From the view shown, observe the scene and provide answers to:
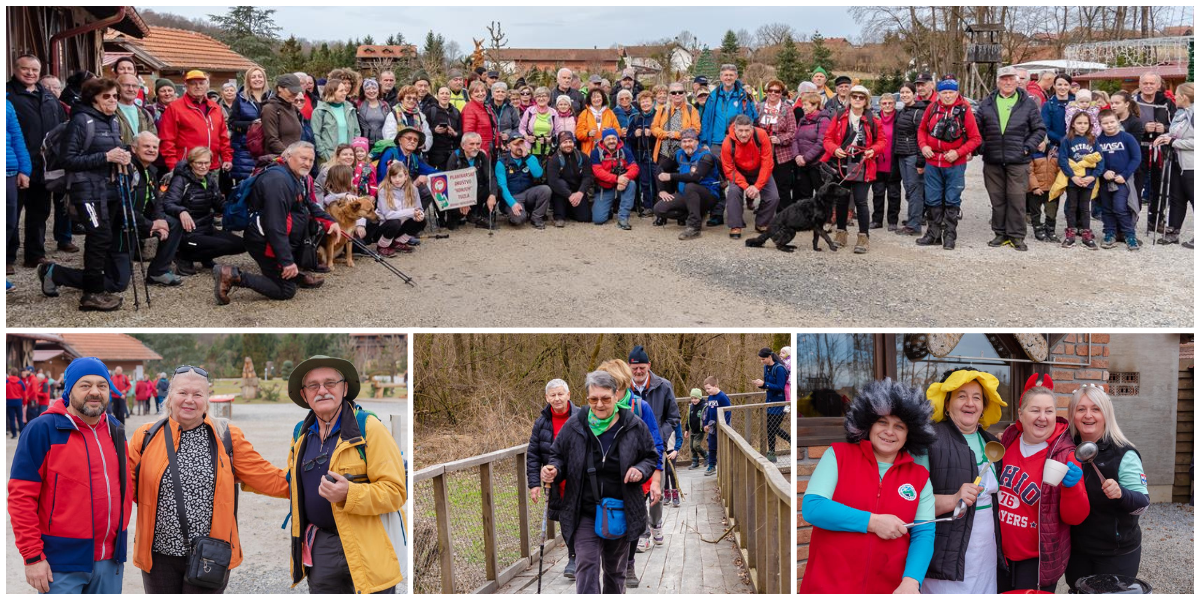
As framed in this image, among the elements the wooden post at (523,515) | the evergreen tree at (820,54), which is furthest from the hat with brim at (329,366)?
the evergreen tree at (820,54)

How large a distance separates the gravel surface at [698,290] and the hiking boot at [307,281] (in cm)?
7

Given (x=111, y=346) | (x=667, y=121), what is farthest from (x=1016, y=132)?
(x=111, y=346)

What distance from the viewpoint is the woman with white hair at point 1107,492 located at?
4074 millimetres

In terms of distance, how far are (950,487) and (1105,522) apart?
2.92 ft

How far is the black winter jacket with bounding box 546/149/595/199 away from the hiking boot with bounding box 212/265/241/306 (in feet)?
13.4

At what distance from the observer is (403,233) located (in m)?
9.09

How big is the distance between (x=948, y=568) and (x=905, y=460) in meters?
0.53

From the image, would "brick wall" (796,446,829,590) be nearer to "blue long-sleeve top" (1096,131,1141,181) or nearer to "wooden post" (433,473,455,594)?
"wooden post" (433,473,455,594)

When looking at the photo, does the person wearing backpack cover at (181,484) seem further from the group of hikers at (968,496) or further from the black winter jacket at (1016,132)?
the black winter jacket at (1016,132)

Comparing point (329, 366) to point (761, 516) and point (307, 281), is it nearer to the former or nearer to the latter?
point (761, 516)

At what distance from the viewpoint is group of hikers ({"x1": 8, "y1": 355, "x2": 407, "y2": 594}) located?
3.79 m

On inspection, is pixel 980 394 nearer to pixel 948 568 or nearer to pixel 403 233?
pixel 948 568

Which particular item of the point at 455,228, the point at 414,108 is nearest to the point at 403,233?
the point at 455,228

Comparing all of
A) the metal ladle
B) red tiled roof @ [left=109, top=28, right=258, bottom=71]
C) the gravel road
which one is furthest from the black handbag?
red tiled roof @ [left=109, top=28, right=258, bottom=71]
